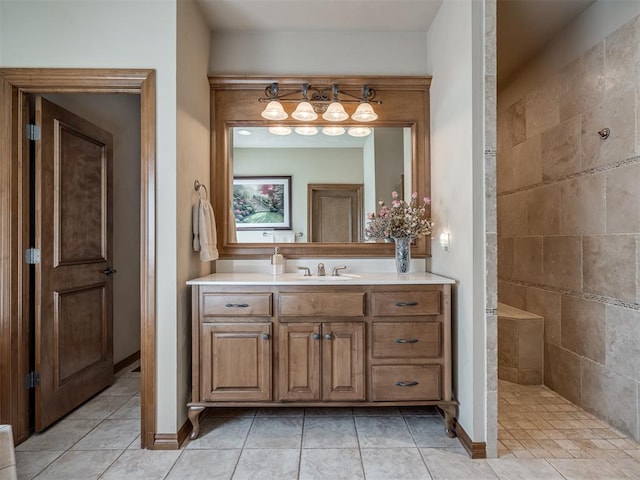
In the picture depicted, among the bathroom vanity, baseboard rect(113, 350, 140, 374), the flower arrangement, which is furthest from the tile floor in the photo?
the flower arrangement

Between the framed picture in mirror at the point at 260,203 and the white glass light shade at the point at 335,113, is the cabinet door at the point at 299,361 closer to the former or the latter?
the framed picture in mirror at the point at 260,203

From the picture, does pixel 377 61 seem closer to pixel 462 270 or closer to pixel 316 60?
pixel 316 60

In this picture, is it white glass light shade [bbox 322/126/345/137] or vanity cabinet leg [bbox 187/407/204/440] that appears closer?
vanity cabinet leg [bbox 187/407/204/440]

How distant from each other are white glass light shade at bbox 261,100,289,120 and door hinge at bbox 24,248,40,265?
5.69 ft

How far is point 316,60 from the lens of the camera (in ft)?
9.18

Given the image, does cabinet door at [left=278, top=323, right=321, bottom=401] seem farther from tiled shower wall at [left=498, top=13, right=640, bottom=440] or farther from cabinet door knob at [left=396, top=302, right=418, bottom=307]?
tiled shower wall at [left=498, top=13, right=640, bottom=440]

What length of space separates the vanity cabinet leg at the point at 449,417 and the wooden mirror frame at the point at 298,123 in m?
1.07

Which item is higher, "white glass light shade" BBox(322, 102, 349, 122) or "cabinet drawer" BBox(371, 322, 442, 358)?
"white glass light shade" BBox(322, 102, 349, 122)

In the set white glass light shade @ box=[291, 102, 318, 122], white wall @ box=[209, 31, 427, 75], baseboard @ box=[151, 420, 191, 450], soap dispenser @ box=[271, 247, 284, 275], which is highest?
white wall @ box=[209, 31, 427, 75]

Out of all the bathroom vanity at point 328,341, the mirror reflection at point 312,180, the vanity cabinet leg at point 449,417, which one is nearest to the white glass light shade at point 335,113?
the mirror reflection at point 312,180

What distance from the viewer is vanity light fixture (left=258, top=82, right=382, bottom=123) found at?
2695 mm

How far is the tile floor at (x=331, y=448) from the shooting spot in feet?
6.07

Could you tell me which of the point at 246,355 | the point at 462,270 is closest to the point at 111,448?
the point at 246,355

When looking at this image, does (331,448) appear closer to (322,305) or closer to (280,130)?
(322,305)
